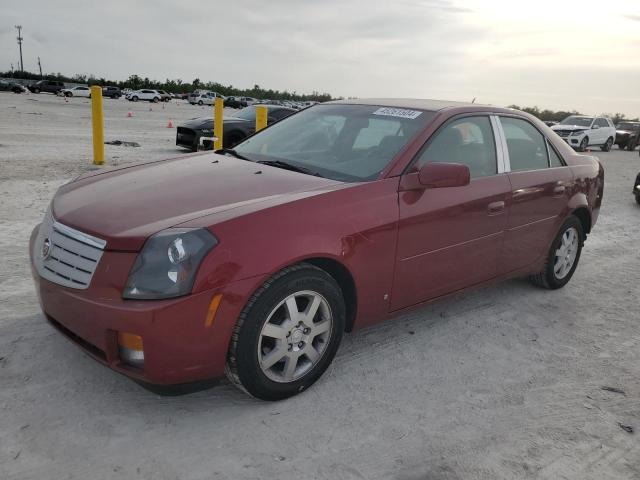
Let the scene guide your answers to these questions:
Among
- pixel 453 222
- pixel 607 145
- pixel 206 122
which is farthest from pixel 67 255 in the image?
pixel 607 145

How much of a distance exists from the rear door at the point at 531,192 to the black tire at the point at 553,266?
0.14 meters

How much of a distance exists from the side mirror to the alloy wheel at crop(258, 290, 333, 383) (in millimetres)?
973

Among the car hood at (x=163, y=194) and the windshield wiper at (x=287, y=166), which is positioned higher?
the windshield wiper at (x=287, y=166)

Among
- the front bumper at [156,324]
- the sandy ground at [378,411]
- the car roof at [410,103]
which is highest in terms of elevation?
the car roof at [410,103]

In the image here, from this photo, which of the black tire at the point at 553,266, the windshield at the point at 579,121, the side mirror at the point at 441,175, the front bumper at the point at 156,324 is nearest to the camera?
the front bumper at the point at 156,324

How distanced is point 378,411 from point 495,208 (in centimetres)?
180

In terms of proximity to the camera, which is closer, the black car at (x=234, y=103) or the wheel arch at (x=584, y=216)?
the wheel arch at (x=584, y=216)

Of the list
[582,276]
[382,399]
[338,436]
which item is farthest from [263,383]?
[582,276]

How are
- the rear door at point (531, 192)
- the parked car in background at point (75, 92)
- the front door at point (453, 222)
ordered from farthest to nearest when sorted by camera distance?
1. the parked car in background at point (75, 92)
2. the rear door at point (531, 192)
3. the front door at point (453, 222)

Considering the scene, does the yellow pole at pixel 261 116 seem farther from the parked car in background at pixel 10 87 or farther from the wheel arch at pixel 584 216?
the parked car in background at pixel 10 87

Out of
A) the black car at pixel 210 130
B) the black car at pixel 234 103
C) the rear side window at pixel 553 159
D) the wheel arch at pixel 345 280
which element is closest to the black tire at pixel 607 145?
the black car at pixel 210 130

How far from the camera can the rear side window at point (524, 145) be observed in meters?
4.33

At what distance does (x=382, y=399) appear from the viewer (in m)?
3.09

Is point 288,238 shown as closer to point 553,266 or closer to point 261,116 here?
point 553,266
